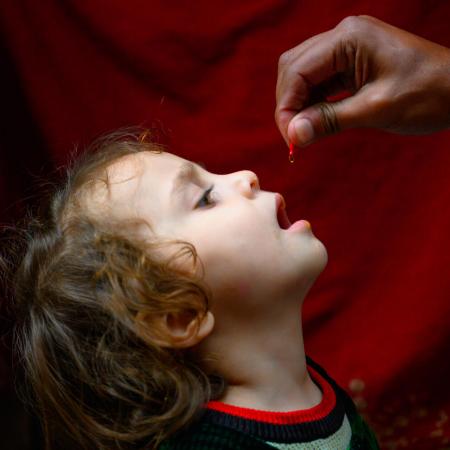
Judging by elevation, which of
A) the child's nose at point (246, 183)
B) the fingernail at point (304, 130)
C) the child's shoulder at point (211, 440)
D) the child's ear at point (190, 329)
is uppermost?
the child's nose at point (246, 183)

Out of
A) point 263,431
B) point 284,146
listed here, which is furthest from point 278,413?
point 284,146

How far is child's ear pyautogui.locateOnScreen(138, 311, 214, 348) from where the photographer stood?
819mm

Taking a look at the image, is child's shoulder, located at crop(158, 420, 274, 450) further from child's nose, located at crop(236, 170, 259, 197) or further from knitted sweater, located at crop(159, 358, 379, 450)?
child's nose, located at crop(236, 170, 259, 197)

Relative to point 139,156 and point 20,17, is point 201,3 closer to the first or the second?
point 20,17

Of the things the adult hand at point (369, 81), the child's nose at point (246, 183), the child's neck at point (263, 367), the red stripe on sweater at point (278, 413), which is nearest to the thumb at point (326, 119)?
the adult hand at point (369, 81)

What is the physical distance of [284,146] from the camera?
4.29 ft

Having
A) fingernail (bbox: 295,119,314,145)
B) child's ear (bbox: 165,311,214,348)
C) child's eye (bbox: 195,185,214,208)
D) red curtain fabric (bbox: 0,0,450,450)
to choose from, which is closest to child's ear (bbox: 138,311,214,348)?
child's ear (bbox: 165,311,214,348)

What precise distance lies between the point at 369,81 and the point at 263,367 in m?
0.43

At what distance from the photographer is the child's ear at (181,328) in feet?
2.69

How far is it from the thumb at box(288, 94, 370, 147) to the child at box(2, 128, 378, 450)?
13cm

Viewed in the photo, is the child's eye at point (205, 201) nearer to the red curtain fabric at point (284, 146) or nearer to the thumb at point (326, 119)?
the thumb at point (326, 119)

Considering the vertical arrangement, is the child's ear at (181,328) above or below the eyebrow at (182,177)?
below

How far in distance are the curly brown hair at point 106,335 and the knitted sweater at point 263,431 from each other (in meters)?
0.02

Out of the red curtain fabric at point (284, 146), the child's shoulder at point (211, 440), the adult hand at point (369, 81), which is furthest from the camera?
the red curtain fabric at point (284, 146)
